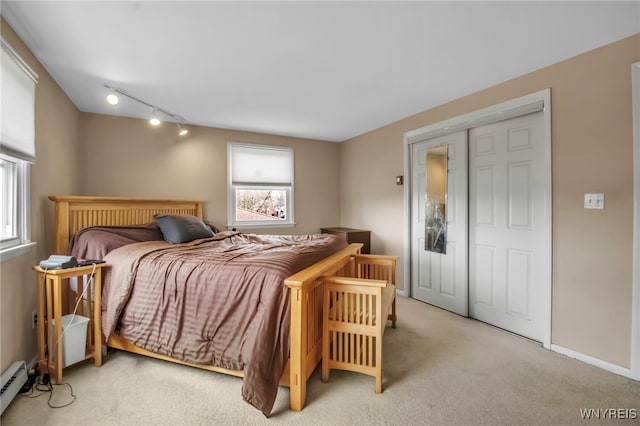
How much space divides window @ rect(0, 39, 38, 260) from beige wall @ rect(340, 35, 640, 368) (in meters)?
3.79

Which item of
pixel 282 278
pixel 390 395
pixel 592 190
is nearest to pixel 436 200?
pixel 592 190

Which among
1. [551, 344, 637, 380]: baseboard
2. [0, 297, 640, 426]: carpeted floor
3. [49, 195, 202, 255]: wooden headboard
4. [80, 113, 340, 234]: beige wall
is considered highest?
[80, 113, 340, 234]: beige wall

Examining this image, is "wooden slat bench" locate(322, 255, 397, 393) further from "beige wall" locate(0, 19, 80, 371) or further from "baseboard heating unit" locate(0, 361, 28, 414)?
"beige wall" locate(0, 19, 80, 371)

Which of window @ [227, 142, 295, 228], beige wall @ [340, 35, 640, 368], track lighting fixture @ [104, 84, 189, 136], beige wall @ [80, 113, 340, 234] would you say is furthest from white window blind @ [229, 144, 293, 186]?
beige wall @ [340, 35, 640, 368]

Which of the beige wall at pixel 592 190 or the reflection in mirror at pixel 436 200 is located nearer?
the beige wall at pixel 592 190

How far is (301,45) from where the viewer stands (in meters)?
2.05

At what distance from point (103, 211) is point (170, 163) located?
1.07 metres

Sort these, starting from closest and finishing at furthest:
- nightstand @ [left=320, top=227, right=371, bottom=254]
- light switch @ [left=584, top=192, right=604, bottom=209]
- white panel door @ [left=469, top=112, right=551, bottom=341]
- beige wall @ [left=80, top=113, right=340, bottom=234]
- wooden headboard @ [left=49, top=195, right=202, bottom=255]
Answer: light switch @ [left=584, top=192, right=604, bottom=209] → white panel door @ [left=469, top=112, right=551, bottom=341] → wooden headboard @ [left=49, top=195, right=202, bottom=255] → beige wall @ [left=80, top=113, right=340, bottom=234] → nightstand @ [left=320, top=227, right=371, bottom=254]

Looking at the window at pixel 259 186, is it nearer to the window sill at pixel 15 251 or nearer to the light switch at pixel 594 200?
the window sill at pixel 15 251

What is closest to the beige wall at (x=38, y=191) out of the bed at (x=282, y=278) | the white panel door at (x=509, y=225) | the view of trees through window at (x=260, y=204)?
the bed at (x=282, y=278)

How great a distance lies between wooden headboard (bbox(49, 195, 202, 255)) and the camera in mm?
2619

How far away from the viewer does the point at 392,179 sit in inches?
158

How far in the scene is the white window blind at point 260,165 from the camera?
4281 mm

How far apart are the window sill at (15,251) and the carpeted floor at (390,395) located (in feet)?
2.89
